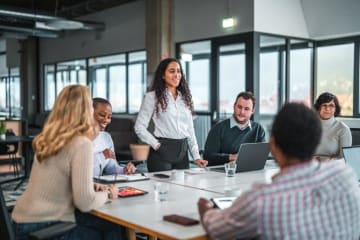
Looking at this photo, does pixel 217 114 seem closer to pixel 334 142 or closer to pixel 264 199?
pixel 334 142

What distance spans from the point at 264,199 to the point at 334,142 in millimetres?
2060

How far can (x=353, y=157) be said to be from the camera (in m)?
2.65

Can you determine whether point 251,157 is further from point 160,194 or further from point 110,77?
point 110,77

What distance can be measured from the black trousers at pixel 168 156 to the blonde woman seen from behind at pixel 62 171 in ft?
3.84

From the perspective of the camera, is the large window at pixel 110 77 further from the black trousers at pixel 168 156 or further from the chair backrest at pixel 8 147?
the black trousers at pixel 168 156

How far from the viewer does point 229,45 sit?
6.48 metres

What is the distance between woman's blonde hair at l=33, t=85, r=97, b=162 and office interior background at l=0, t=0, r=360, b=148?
Answer: 4.39 metres

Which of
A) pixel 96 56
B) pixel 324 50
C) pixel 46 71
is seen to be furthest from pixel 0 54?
pixel 324 50

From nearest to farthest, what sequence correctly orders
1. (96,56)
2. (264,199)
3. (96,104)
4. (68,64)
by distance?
(264,199) < (96,104) < (96,56) < (68,64)

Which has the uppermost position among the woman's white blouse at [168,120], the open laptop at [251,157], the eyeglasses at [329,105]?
the eyeglasses at [329,105]

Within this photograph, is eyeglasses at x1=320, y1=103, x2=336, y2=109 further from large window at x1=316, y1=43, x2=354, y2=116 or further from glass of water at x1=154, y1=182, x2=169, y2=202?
large window at x1=316, y1=43, x2=354, y2=116

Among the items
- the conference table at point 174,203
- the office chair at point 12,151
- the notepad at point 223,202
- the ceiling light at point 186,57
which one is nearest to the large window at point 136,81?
the ceiling light at point 186,57

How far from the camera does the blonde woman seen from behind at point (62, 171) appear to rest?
6.14 ft

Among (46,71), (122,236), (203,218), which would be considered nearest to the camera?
(203,218)
